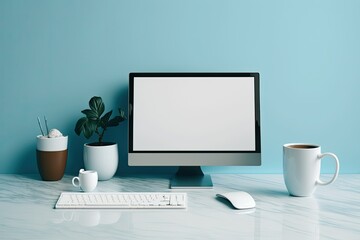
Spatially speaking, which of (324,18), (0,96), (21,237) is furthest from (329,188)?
(0,96)

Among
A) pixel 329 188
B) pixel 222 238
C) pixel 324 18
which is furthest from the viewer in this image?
pixel 324 18

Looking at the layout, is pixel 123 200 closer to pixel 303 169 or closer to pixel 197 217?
pixel 197 217

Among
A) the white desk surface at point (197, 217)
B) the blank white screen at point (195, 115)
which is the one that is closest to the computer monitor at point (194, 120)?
the blank white screen at point (195, 115)

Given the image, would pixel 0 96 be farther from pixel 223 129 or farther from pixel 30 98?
pixel 223 129

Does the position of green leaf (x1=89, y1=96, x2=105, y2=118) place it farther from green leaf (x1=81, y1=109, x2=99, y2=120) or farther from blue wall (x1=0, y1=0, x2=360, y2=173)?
blue wall (x1=0, y1=0, x2=360, y2=173)

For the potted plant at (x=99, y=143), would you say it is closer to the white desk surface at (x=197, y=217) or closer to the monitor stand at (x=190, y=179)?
the white desk surface at (x=197, y=217)

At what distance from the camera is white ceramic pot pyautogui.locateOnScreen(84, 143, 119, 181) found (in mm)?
1812

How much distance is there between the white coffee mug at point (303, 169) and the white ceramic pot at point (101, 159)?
69 centimetres

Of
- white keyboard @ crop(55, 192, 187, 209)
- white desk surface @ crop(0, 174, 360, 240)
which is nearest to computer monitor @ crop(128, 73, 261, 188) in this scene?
white desk surface @ crop(0, 174, 360, 240)

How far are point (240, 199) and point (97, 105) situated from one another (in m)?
0.72

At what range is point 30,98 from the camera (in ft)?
6.53

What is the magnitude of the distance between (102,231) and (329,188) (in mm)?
911

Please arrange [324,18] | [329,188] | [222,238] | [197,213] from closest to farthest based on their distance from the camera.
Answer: [222,238]
[197,213]
[329,188]
[324,18]

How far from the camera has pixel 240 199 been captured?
Answer: 1.51 m
